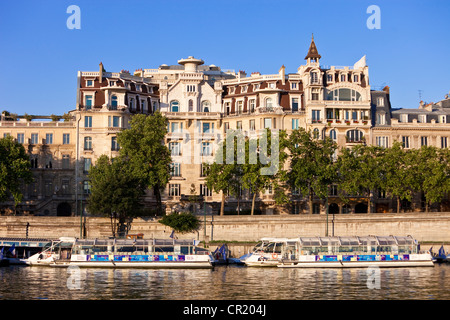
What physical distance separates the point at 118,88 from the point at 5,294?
5017 cm

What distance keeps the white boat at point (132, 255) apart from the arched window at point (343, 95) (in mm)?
35751

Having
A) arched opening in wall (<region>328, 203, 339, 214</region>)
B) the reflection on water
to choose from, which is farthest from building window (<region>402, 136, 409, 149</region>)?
the reflection on water

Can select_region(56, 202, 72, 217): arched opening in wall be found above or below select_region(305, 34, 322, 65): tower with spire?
below

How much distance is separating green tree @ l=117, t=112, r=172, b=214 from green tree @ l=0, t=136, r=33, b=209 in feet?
41.1

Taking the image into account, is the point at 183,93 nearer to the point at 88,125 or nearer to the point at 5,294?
the point at 88,125

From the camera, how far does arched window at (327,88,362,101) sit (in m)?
96.2

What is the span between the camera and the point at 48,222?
8331 cm

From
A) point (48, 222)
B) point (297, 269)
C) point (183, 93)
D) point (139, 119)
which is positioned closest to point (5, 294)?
point (297, 269)

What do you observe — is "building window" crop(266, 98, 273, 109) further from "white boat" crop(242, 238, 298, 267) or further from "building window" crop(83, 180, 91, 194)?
→ "white boat" crop(242, 238, 298, 267)

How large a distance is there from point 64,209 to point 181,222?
20.7 metres

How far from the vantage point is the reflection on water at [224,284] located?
158 ft

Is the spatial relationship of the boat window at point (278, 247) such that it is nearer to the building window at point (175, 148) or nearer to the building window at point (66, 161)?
the building window at point (175, 148)

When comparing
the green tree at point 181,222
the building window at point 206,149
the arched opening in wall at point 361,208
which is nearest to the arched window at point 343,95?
the arched opening in wall at point 361,208

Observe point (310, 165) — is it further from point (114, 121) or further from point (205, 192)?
point (114, 121)
